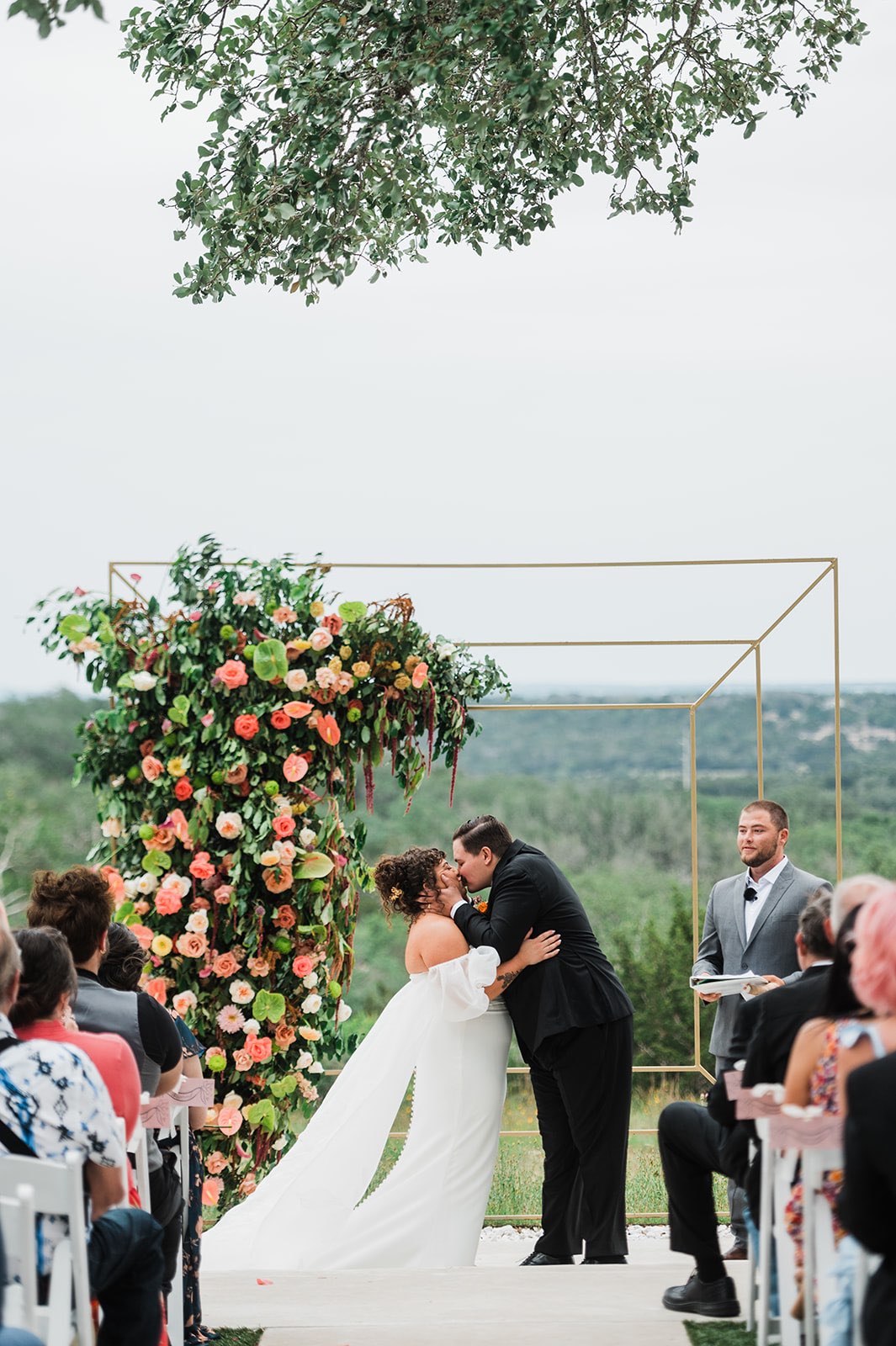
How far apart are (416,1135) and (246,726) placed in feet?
5.02

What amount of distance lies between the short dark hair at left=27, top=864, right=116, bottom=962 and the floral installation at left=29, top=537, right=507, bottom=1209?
182 centimetres

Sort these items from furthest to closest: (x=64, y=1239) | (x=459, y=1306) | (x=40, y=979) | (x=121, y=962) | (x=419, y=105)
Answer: (x=419, y=105)
(x=459, y=1306)
(x=121, y=962)
(x=40, y=979)
(x=64, y=1239)

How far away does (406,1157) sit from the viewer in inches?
200

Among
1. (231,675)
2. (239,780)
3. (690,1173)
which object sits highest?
(231,675)

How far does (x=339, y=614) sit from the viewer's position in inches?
202

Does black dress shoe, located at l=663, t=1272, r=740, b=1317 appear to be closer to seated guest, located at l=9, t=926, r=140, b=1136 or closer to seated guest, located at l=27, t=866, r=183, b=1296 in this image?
seated guest, located at l=27, t=866, r=183, b=1296

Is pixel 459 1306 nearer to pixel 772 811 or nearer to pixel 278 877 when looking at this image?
pixel 278 877

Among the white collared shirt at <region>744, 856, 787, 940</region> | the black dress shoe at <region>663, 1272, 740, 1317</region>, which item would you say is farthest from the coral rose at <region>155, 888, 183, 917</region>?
the black dress shoe at <region>663, 1272, 740, 1317</region>

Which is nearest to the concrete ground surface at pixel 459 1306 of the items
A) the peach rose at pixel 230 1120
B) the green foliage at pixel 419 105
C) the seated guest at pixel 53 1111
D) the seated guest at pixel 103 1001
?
the seated guest at pixel 103 1001

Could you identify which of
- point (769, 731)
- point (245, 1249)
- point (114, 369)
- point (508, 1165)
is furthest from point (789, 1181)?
point (114, 369)

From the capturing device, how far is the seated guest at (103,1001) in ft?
10.2

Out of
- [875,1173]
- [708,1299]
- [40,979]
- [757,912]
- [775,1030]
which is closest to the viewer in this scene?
[875,1173]

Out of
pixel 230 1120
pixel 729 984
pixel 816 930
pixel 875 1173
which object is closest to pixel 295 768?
pixel 230 1120

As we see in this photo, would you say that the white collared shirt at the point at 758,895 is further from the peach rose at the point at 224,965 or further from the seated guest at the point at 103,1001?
the seated guest at the point at 103,1001
